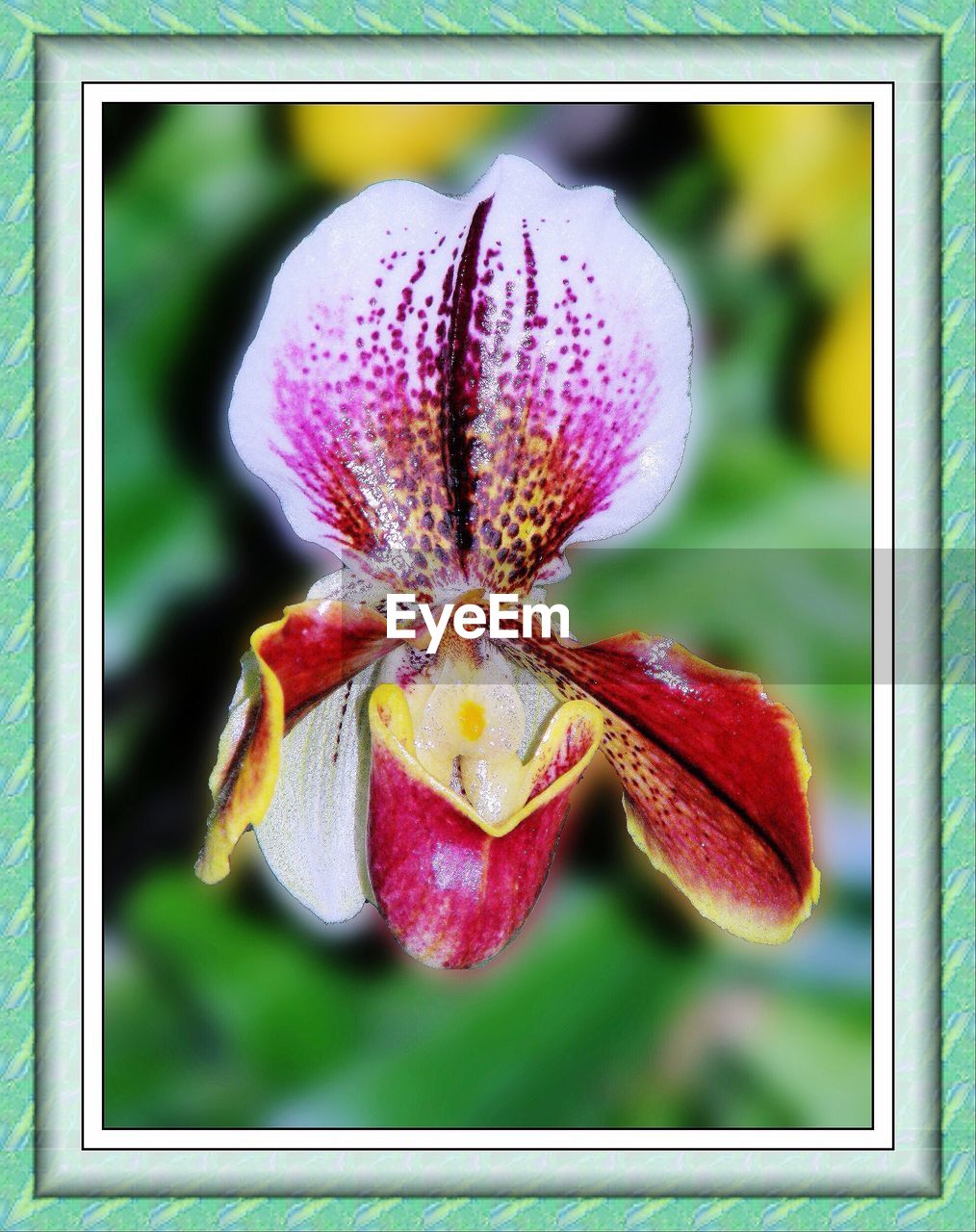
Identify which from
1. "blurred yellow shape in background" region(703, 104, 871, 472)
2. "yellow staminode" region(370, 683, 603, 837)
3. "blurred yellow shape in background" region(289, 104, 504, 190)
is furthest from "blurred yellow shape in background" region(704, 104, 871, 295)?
"yellow staminode" region(370, 683, 603, 837)

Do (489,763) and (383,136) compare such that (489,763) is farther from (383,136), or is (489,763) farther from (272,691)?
(383,136)

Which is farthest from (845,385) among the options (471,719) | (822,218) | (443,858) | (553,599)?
(443,858)

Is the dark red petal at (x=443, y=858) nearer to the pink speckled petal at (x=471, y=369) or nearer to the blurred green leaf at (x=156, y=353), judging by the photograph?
the pink speckled petal at (x=471, y=369)

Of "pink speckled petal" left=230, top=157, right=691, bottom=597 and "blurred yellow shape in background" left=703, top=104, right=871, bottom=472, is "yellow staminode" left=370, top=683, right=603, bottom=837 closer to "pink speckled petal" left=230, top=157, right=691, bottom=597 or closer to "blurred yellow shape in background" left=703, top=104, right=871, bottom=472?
"pink speckled petal" left=230, top=157, right=691, bottom=597

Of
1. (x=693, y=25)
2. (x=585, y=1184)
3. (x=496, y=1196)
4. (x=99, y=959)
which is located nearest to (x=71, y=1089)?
(x=99, y=959)

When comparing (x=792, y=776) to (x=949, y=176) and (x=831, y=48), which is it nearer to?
(x=949, y=176)
